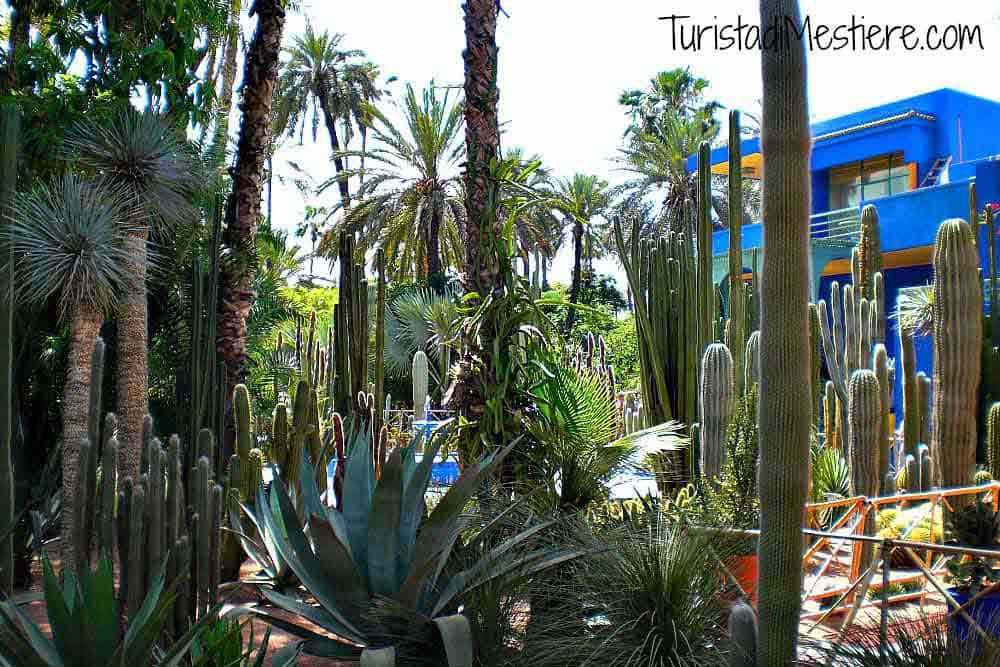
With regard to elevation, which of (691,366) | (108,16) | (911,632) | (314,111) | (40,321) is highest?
(314,111)

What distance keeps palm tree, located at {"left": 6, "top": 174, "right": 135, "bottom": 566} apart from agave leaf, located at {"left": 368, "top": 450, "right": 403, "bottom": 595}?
3.33 metres

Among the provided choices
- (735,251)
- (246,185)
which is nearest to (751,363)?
(735,251)

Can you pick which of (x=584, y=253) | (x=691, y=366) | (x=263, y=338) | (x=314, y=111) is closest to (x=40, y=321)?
(x=263, y=338)

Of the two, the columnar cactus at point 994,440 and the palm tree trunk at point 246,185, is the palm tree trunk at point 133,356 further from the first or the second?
the columnar cactus at point 994,440

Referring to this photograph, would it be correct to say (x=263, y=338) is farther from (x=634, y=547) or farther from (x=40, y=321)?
(x=634, y=547)

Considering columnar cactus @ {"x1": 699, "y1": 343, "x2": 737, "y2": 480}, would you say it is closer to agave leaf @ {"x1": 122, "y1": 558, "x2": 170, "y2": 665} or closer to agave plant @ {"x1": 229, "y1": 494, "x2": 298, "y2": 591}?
agave plant @ {"x1": 229, "y1": 494, "x2": 298, "y2": 591}

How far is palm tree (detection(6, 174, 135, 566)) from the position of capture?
252 inches

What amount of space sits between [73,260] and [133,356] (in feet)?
3.81

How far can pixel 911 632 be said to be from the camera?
9.12ft

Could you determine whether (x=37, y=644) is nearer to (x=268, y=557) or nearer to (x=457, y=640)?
(x=457, y=640)

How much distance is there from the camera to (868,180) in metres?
21.9

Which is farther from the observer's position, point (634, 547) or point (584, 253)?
point (584, 253)

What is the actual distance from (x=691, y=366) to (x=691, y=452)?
2.59ft

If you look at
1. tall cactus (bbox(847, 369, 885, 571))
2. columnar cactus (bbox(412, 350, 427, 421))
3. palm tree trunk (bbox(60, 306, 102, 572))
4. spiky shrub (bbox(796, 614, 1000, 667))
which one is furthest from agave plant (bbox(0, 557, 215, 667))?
columnar cactus (bbox(412, 350, 427, 421))
